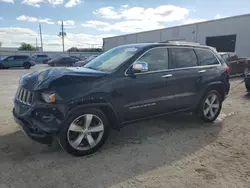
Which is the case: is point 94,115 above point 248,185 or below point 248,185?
above

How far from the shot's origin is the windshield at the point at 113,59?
412cm

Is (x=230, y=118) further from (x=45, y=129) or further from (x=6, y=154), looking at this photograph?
(x=6, y=154)

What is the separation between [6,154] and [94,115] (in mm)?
1575

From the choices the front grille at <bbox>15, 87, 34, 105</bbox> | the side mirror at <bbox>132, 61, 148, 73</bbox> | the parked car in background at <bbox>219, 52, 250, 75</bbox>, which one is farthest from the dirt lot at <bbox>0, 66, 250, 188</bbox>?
the parked car in background at <bbox>219, 52, 250, 75</bbox>

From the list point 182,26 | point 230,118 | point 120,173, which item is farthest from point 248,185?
point 182,26

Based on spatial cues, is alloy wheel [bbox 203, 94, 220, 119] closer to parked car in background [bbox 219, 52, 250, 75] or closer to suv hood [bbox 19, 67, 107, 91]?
suv hood [bbox 19, 67, 107, 91]

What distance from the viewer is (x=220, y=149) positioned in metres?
3.95

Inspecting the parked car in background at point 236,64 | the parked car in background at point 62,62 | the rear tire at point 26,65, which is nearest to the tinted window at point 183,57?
the parked car in background at point 236,64

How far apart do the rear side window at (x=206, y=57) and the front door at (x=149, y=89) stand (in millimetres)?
1055

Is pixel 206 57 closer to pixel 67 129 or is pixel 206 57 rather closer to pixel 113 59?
pixel 113 59

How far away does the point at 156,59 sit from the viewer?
4.41m

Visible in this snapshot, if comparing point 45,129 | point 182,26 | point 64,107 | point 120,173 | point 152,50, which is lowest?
point 120,173

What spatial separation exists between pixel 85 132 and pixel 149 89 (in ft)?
4.58

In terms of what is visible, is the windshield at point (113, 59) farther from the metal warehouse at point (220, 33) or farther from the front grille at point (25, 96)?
the metal warehouse at point (220, 33)
